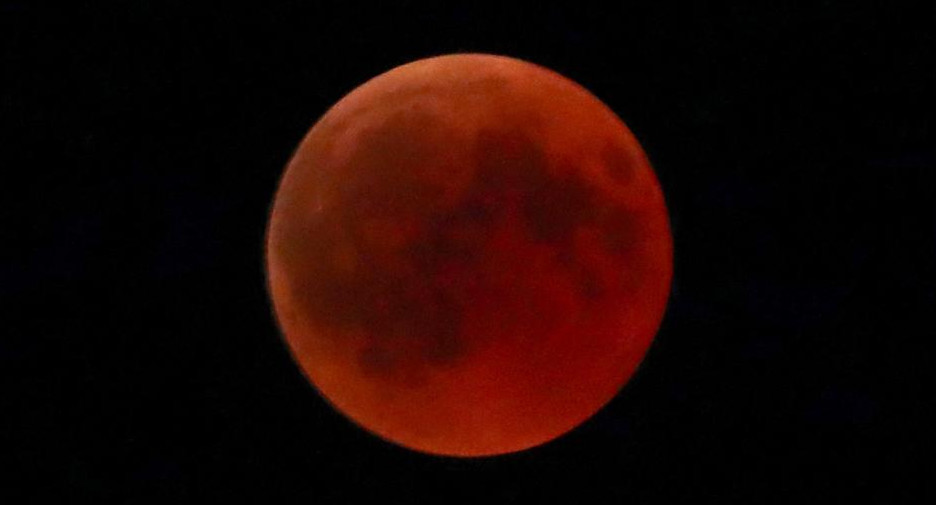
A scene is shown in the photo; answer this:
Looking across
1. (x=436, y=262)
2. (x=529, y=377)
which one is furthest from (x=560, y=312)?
(x=436, y=262)

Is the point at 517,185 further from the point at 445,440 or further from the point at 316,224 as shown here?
the point at 445,440

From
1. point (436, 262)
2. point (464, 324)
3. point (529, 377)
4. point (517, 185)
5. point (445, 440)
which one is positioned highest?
point (517, 185)

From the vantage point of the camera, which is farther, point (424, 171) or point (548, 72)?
point (548, 72)

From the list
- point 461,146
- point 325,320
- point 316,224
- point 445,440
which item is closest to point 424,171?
point 461,146

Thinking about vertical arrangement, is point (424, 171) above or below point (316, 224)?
above

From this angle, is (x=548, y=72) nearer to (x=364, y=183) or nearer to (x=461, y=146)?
(x=461, y=146)

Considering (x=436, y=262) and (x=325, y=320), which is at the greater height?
(x=436, y=262)
